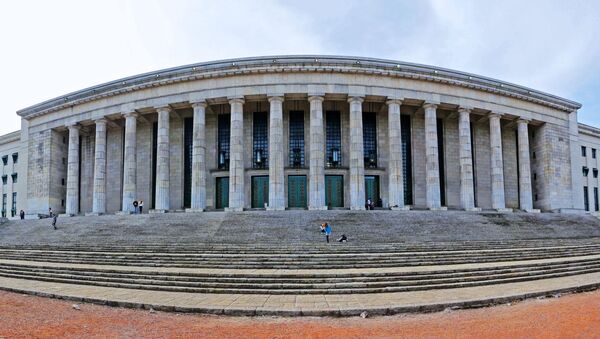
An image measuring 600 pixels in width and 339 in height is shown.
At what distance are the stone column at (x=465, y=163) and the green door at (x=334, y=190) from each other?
32.5 feet

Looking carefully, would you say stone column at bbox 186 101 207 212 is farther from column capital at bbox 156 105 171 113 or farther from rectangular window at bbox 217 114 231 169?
rectangular window at bbox 217 114 231 169

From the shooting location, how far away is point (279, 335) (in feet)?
31.6

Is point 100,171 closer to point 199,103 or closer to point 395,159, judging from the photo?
point 199,103

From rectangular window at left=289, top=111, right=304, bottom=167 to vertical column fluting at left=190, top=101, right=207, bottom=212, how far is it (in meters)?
7.29

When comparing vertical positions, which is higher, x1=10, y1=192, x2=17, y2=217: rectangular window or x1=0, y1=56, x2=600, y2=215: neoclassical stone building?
x1=0, y1=56, x2=600, y2=215: neoclassical stone building

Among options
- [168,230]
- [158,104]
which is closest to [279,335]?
[168,230]

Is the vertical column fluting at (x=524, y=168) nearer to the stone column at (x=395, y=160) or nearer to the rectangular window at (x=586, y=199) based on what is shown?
the stone column at (x=395, y=160)

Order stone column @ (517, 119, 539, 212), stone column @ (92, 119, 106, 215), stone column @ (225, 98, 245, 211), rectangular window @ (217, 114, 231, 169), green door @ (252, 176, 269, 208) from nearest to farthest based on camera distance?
stone column @ (225, 98, 245, 211) → green door @ (252, 176, 269, 208) → stone column @ (92, 119, 106, 215) → rectangular window @ (217, 114, 231, 169) → stone column @ (517, 119, 539, 212)

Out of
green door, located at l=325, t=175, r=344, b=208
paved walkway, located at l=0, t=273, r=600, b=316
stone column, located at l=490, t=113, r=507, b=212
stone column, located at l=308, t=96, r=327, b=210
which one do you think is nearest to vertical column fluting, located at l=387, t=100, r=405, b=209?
green door, located at l=325, t=175, r=344, b=208

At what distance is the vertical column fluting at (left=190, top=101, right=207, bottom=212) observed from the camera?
34.5 m

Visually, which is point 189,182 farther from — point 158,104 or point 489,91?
point 489,91

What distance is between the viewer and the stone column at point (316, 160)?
33125 mm

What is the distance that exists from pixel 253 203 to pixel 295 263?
65.0 ft

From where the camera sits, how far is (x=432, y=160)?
3553 centimetres
